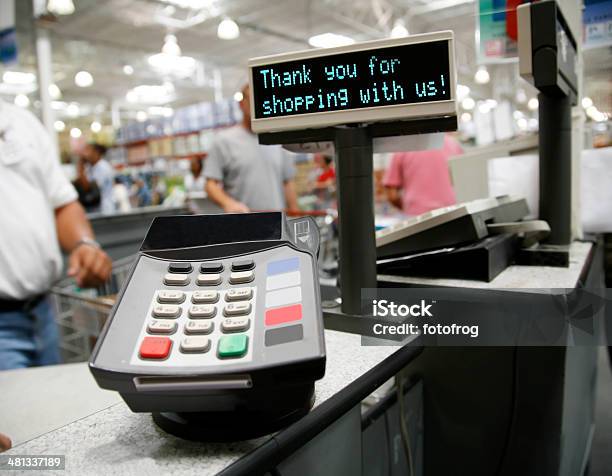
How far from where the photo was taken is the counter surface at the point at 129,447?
466mm

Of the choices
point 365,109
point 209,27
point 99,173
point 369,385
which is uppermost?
point 209,27

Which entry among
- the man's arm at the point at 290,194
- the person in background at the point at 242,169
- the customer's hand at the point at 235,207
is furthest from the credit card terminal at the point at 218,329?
the man's arm at the point at 290,194

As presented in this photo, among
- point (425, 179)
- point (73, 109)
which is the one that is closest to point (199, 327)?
point (425, 179)

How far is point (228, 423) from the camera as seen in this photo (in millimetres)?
500

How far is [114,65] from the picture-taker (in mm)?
10117

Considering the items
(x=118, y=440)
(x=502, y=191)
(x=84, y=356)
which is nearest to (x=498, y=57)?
(x=502, y=191)

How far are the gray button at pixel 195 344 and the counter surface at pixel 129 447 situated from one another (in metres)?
0.11

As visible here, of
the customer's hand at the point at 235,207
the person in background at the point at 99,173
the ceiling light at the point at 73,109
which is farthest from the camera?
the ceiling light at the point at 73,109

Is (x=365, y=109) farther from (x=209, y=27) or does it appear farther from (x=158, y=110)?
(x=158, y=110)

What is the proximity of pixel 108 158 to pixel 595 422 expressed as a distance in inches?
391

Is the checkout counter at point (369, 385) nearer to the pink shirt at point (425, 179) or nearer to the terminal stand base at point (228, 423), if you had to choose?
the terminal stand base at point (228, 423)

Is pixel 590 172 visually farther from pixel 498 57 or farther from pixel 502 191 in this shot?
pixel 498 57

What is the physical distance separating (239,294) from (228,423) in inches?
5.1

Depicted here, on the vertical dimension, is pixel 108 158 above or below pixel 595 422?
above
